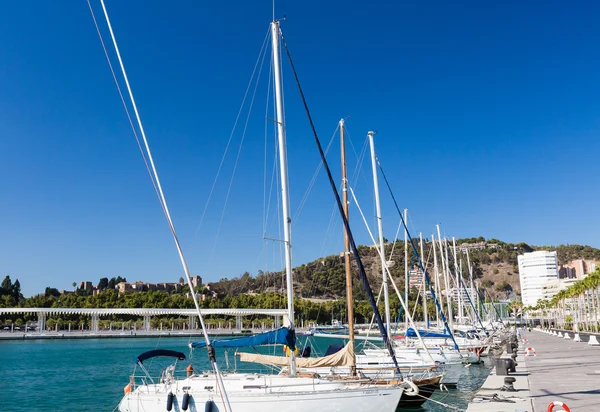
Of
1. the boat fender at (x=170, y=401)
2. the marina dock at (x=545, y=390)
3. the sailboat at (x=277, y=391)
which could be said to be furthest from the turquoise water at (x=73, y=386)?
the boat fender at (x=170, y=401)

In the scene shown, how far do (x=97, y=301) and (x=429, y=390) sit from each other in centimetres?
14972

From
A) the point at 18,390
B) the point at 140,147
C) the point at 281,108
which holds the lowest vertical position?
the point at 18,390

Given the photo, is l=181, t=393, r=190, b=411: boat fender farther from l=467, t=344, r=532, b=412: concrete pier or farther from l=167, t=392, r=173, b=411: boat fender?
l=467, t=344, r=532, b=412: concrete pier

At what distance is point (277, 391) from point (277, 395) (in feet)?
1.28

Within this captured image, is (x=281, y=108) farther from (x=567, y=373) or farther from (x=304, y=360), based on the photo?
(x=567, y=373)

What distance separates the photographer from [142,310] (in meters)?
145

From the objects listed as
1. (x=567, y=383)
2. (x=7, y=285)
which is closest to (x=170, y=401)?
(x=567, y=383)

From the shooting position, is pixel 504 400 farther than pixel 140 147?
Yes

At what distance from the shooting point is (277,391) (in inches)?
683

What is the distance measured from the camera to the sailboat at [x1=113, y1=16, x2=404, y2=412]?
16.9 meters

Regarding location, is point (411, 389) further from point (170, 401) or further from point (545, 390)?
point (170, 401)

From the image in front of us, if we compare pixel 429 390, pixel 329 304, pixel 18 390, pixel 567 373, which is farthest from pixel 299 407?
pixel 329 304

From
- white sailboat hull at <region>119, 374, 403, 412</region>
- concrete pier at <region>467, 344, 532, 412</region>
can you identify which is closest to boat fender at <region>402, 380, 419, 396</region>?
white sailboat hull at <region>119, 374, 403, 412</region>

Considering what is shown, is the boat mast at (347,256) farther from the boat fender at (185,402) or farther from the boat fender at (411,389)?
→ the boat fender at (185,402)
